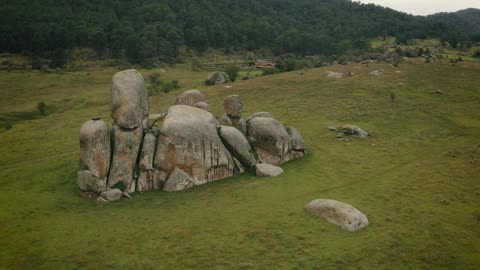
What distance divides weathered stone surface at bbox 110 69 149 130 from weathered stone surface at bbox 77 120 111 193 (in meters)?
1.93

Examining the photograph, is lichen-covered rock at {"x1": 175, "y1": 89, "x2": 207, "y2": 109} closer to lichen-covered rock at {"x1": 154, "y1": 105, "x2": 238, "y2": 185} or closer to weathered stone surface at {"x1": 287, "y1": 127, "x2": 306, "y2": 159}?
lichen-covered rock at {"x1": 154, "y1": 105, "x2": 238, "y2": 185}

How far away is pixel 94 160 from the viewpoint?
90.1 ft

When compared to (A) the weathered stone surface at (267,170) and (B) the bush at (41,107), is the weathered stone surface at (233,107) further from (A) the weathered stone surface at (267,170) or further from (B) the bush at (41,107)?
(B) the bush at (41,107)

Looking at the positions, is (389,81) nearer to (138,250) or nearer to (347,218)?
(347,218)

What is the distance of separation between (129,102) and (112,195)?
7.64 metres

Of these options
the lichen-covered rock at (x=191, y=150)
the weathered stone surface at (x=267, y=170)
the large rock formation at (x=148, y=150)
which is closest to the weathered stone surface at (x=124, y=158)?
the large rock formation at (x=148, y=150)

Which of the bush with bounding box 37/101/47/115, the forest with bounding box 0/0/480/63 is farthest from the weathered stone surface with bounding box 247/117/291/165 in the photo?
the forest with bounding box 0/0/480/63

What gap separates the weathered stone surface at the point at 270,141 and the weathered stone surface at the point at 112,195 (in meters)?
12.5

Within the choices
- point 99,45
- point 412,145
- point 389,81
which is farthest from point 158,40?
point 412,145

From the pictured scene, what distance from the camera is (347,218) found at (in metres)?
22.2

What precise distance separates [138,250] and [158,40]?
11061 centimetres

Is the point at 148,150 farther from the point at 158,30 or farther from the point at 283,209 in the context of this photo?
Result: the point at 158,30

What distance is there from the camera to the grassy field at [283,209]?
63.5 feet

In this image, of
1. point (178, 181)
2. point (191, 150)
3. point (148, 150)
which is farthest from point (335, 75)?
point (178, 181)
